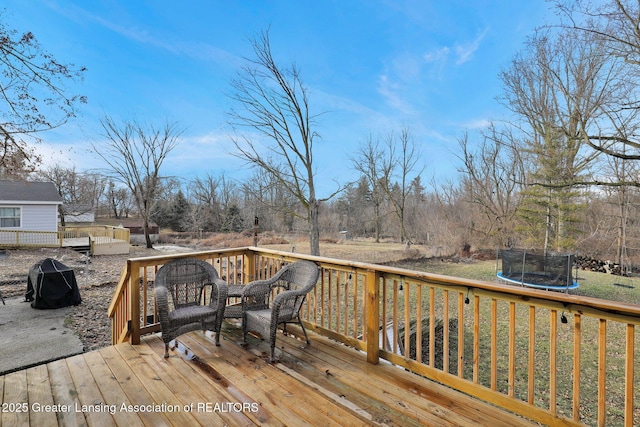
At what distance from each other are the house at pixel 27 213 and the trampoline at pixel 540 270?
18.5 meters

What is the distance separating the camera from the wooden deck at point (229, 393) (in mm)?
1902

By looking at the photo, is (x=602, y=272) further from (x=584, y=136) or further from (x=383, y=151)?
(x=383, y=151)

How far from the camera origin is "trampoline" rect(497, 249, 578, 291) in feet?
23.9

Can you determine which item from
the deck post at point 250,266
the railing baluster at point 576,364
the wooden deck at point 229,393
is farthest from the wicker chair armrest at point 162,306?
the railing baluster at point 576,364

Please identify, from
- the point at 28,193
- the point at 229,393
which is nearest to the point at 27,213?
the point at 28,193

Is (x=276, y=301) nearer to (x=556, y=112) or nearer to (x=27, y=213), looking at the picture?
(x=556, y=112)

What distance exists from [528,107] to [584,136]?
17.1 feet

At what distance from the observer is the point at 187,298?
330 cm

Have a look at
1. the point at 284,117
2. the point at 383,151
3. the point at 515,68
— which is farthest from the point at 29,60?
the point at 383,151

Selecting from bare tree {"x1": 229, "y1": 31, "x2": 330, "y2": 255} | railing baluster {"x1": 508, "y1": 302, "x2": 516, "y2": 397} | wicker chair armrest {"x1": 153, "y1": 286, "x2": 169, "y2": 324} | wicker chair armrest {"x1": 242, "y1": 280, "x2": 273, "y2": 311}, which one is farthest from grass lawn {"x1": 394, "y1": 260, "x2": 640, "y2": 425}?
bare tree {"x1": 229, "y1": 31, "x2": 330, "y2": 255}

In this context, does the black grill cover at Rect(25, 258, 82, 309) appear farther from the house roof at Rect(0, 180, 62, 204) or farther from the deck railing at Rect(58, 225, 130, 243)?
the house roof at Rect(0, 180, 62, 204)

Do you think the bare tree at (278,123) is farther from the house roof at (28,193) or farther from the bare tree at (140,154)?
the house roof at (28,193)

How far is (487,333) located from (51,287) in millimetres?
8623

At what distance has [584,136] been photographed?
21.6ft
